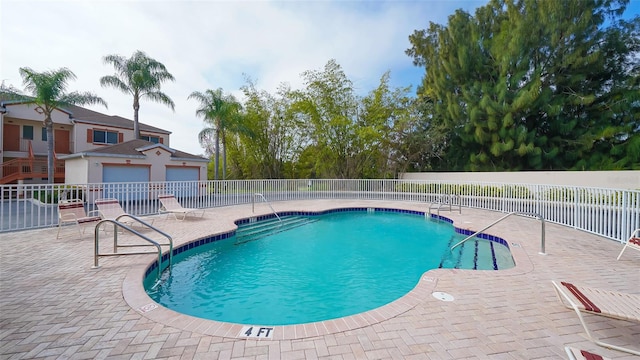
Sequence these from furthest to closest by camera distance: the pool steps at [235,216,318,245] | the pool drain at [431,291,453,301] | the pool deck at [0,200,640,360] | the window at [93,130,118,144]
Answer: the window at [93,130,118,144]
the pool steps at [235,216,318,245]
the pool drain at [431,291,453,301]
the pool deck at [0,200,640,360]

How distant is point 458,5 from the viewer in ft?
51.6

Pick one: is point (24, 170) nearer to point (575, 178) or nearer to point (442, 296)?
point (442, 296)

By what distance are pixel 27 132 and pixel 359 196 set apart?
67.2ft

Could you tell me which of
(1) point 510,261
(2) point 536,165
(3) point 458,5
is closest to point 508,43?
(3) point 458,5

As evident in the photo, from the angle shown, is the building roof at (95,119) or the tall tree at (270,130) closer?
the building roof at (95,119)

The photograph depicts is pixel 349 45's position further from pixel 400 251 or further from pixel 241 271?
pixel 241 271

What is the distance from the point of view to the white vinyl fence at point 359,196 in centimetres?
576

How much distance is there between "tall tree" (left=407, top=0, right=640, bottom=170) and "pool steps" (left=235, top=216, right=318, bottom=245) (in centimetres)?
1102

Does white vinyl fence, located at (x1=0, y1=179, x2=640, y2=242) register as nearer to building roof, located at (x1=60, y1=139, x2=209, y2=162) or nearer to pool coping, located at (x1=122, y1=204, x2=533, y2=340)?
building roof, located at (x1=60, y1=139, x2=209, y2=162)

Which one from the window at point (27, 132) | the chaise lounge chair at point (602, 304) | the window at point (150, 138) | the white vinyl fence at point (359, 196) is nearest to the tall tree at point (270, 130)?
the white vinyl fence at point (359, 196)

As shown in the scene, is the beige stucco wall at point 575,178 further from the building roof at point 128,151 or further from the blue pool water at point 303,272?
the building roof at point 128,151

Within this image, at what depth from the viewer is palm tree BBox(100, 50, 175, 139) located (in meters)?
16.5

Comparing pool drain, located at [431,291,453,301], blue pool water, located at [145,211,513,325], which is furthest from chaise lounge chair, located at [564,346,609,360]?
blue pool water, located at [145,211,513,325]

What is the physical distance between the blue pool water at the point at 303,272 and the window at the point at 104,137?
16.4 metres
